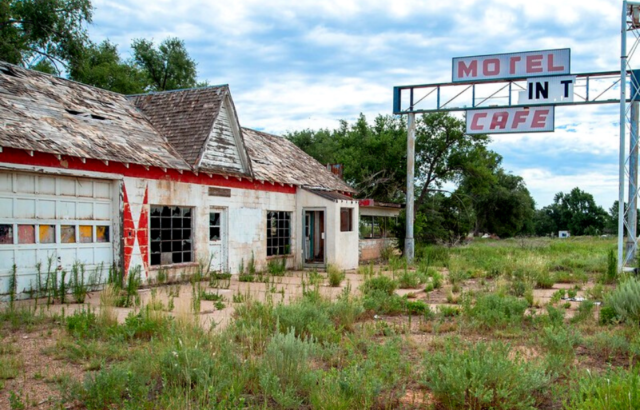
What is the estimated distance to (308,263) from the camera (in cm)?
2078

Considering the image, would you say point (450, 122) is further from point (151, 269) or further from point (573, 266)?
point (151, 269)

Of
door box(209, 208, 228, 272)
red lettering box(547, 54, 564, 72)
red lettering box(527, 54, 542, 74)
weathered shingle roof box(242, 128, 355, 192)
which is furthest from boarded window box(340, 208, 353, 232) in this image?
red lettering box(547, 54, 564, 72)

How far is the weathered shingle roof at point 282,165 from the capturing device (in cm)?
1964

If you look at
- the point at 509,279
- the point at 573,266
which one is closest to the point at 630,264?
the point at 573,266

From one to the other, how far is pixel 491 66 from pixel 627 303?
13.6 m

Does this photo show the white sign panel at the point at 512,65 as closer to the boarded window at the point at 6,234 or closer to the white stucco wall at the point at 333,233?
the white stucco wall at the point at 333,233

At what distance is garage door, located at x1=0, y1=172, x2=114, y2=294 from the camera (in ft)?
36.6

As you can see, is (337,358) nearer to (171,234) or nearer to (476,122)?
(171,234)

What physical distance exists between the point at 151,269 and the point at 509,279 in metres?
9.37

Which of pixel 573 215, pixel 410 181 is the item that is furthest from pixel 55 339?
pixel 573 215

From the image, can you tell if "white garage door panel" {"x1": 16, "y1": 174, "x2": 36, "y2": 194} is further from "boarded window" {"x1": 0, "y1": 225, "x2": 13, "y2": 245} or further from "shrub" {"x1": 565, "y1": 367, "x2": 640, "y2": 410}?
"shrub" {"x1": 565, "y1": 367, "x2": 640, "y2": 410}

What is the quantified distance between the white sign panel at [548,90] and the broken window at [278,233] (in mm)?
9403

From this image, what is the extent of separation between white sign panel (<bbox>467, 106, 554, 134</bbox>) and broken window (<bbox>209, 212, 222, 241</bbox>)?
10.0 meters

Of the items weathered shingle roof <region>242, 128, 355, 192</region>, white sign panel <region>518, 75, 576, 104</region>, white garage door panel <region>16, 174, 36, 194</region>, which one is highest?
white sign panel <region>518, 75, 576, 104</region>
